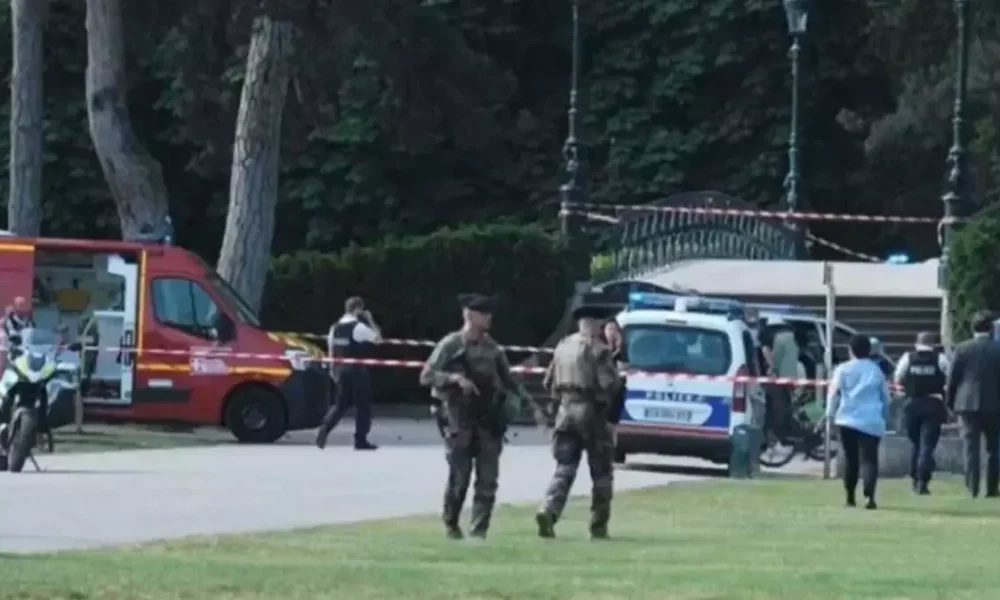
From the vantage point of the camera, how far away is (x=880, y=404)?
1000 inches

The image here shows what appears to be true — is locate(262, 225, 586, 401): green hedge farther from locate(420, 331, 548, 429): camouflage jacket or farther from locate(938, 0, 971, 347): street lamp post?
locate(420, 331, 548, 429): camouflage jacket

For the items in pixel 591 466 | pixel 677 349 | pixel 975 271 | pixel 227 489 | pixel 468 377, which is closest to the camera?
pixel 468 377

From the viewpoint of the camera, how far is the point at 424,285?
148 ft

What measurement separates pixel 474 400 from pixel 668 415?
428 inches

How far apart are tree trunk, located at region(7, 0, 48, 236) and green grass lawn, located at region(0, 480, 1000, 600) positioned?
1988 cm

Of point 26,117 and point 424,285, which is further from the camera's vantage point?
point 424,285

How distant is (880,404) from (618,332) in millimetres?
3708

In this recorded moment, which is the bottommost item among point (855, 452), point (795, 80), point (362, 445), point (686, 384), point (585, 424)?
point (362, 445)

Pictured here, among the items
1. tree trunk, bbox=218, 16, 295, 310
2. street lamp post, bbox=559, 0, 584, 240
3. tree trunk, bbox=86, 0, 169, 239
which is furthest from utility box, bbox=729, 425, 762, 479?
street lamp post, bbox=559, 0, 584, 240

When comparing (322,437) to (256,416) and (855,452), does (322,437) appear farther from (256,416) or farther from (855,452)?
(855,452)

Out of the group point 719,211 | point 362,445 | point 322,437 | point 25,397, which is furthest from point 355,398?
point 719,211

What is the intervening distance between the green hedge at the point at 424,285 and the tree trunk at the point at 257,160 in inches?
110

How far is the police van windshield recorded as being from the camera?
30734 millimetres

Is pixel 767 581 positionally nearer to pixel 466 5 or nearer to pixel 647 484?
pixel 647 484
